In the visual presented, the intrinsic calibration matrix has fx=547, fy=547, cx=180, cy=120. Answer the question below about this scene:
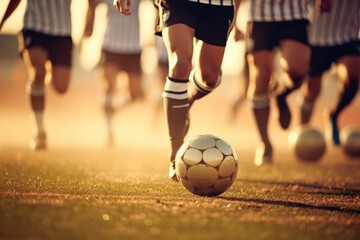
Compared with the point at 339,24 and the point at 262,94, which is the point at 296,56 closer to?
the point at 262,94

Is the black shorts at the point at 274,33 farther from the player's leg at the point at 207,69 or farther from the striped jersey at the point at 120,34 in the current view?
the striped jersey at the point at 120,34

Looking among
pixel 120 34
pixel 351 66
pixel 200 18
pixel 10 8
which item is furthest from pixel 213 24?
pixel 120 34

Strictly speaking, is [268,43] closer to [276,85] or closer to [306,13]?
[306,13]

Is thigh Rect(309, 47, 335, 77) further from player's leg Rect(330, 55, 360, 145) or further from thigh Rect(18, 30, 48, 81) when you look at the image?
thigh Rect(18, 30, 48, 81)

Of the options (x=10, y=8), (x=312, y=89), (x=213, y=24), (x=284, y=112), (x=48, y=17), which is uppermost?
(x=10, y=8)

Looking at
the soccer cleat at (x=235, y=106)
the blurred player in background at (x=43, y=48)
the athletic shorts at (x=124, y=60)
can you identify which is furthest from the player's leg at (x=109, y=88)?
the soccer cleat at (x=235, y=106)

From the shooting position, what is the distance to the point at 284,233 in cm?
270

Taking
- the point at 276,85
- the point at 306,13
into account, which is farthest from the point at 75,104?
the point at 306,13

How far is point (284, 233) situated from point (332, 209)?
0.91m

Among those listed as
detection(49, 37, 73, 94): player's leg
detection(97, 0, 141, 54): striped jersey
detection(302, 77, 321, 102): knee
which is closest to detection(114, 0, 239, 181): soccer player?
detection(49, 37, 73, 94): player's leg

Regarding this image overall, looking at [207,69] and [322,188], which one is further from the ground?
[207,69]

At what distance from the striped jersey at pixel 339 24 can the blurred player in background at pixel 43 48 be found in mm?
3064

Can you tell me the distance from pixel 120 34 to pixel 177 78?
4891 mm

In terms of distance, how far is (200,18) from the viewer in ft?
14.6
